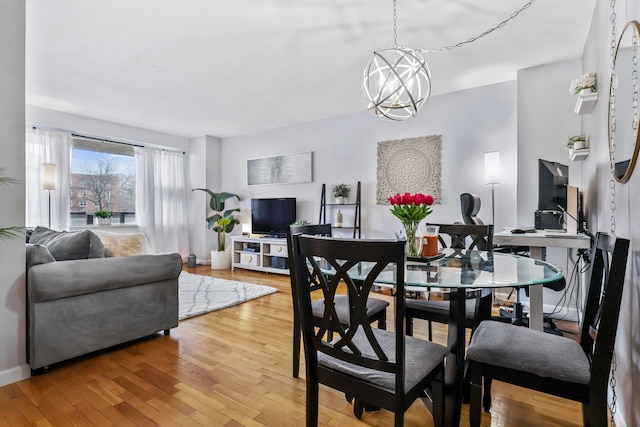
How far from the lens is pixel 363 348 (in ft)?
4.31

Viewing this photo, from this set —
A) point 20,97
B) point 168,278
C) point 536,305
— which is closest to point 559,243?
point 536,305

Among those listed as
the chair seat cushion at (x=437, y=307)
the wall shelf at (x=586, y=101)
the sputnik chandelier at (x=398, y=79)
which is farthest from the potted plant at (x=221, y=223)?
the wall shelf at (x=586, y=101)

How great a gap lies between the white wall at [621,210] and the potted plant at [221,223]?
4966mm

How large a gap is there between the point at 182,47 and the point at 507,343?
326 cm

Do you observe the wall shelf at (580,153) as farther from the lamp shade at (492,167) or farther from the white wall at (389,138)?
the white wall at (389,138)

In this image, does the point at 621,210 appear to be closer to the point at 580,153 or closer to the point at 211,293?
the point at 580,153

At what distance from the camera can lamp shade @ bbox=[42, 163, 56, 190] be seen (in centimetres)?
424

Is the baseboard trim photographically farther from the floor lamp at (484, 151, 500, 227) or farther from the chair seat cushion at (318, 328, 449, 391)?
the floor lamp at (484, 151, 500, 227)

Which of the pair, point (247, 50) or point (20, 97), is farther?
point (247, 50)

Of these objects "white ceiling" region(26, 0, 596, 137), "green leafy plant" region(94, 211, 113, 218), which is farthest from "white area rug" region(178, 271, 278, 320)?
"white ceiling" region(26, 0, 596, 137)

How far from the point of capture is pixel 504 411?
171cm

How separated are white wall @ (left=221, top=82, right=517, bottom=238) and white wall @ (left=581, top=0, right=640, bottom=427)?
123cm

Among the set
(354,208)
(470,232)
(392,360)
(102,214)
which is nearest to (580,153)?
(470,232)

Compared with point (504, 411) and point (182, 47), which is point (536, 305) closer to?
point (504, 411)
